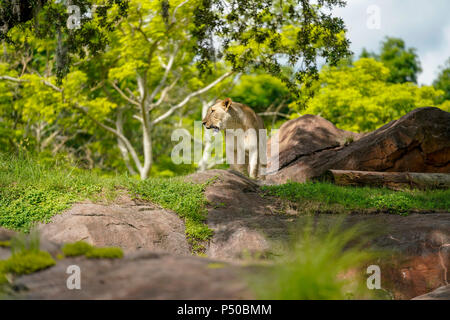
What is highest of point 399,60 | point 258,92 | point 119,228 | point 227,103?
point 399,60

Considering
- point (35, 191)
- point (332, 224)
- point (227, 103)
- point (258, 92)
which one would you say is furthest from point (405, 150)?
point (258, 92)

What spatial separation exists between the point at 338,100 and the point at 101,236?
1707cm

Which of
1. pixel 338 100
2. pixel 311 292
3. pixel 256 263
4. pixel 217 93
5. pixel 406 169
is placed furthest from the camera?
pixel 217 93

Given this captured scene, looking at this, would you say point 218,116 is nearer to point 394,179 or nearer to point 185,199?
point 185,199

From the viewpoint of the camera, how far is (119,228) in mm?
7512

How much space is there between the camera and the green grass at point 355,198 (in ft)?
30.5

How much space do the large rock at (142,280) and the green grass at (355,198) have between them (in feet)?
19.6

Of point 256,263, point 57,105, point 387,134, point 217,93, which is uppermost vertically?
point 217,93

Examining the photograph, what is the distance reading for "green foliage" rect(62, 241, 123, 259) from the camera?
4.04 m

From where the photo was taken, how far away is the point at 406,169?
12477mm

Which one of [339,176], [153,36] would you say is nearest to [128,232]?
[339,176]

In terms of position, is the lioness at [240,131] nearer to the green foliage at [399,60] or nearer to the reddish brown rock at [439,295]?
the reddish brown rock at [439,295]

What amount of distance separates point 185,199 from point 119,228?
186cm
